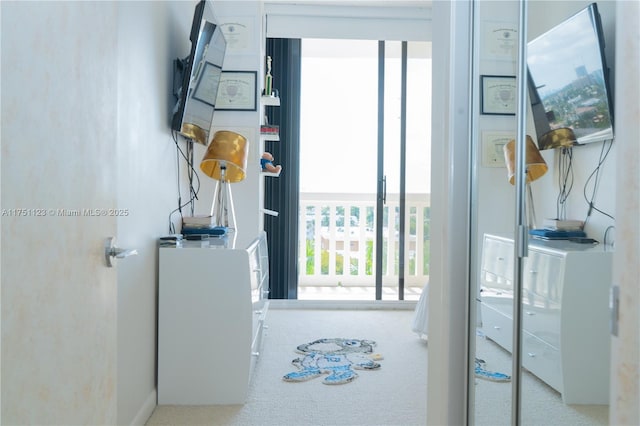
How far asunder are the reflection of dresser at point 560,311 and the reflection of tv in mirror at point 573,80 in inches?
10.3

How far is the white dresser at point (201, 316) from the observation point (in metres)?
2.56

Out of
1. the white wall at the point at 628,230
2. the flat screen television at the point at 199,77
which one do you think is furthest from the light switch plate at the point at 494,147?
the flat screen television at the point at 199,77

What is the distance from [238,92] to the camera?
3904mm

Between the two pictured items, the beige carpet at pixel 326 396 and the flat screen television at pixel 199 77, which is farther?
the flat screen television at pixel 199 77

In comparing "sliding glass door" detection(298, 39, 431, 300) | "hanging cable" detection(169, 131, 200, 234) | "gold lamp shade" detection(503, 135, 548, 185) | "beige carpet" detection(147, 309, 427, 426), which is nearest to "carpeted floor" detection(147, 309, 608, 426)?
"beige carpet" detection(147, 309, 427, 426)

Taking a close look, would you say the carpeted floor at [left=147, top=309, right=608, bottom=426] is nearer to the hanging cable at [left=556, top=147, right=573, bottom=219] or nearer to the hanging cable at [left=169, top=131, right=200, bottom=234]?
the hanging cable at [left=556, top=147, right=573, bottom=219]

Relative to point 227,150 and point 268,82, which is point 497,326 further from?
point 268,82

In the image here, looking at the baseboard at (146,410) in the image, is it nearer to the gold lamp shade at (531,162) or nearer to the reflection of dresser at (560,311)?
the reflection of dresser at (560,311)

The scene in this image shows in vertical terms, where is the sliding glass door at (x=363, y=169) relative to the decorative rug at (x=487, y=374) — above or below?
above

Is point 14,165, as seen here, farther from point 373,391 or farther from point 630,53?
point 373,391

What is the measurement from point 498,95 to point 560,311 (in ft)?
2.29

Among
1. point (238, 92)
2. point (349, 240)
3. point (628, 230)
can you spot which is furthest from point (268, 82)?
point (628, 230)

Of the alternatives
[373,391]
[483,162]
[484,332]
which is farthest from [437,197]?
[373,391]

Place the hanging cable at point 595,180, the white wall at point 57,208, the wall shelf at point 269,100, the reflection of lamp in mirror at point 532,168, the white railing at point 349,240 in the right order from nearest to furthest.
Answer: the white wall at point 57,208, the hanging cable at point 595,180, the reflection of lamp in mirror at point 532,168, the wall shelf at point 269,100, the white railing at point 349,240
